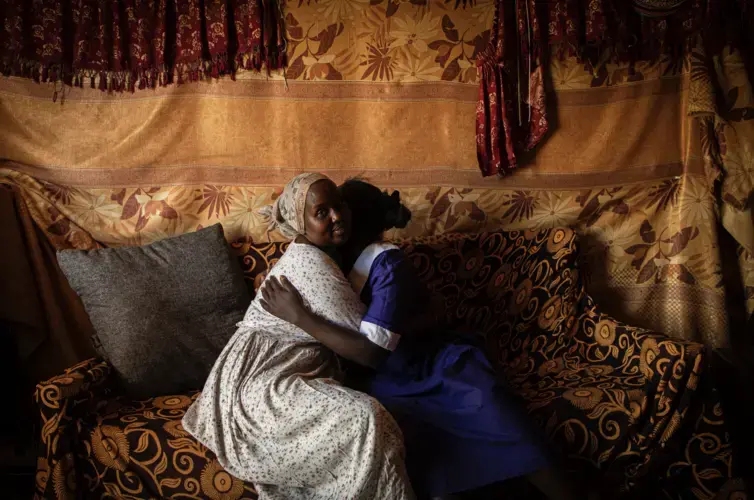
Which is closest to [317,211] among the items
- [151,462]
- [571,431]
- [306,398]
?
[306,398]

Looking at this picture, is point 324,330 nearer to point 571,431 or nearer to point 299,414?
point 299,414

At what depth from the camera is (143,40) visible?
102 inches

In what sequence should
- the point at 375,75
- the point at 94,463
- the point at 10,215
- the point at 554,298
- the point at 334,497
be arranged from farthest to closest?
the point at 375,75 < the point at 10,215 < the point at 554,298 < the point at 94,463 < the point at 334,497

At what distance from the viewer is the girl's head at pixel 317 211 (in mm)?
1912

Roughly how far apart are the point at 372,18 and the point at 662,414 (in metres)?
1.96

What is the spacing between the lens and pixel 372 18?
8.76 feet

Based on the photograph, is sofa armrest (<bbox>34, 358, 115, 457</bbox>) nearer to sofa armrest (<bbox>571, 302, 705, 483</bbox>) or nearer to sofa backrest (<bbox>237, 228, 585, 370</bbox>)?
sofa backrest (<bbox>237, 228, 585, 370</bbox>)

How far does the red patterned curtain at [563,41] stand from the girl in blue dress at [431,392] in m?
0.88

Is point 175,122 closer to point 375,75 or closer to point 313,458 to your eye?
point 375,75

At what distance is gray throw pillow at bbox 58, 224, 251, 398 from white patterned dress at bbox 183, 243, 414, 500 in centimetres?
35

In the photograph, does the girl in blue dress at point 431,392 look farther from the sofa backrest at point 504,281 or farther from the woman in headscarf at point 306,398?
the sofa backrest at point 504,281

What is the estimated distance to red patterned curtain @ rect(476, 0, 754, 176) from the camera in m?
2.64

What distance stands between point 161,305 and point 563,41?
6.68 ft

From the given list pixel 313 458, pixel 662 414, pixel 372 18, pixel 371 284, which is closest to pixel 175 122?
pixel 372 18
